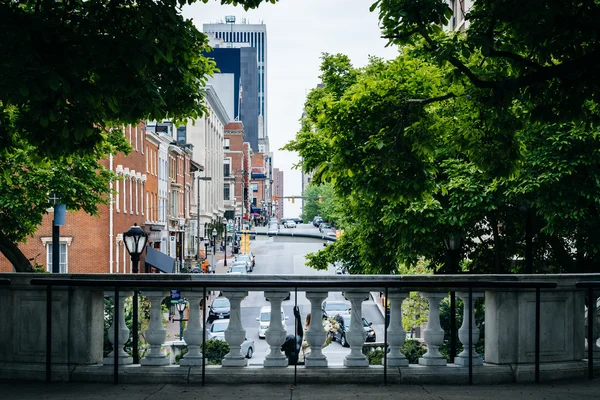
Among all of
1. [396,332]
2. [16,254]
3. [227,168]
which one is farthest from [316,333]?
[227,168]

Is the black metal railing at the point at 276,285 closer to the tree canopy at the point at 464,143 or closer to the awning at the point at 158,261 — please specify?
the tree canopy at the point at 464,143

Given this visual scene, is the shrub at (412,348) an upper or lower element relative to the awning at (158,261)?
upper

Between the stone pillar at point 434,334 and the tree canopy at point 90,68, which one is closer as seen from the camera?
the stone pillar at point 434,334

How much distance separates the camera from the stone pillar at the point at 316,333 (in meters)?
7.87

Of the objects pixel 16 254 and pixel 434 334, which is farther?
pixel 16 254

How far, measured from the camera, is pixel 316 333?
310 inches

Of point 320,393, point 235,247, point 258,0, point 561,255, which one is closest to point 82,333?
point 320,393

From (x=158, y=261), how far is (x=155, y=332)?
145 ft

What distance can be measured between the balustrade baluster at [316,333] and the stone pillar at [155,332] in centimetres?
147

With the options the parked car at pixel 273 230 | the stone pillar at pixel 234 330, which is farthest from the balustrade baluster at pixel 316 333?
the parked car at pixel 273 230

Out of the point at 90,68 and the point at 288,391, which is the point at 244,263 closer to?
the point at 90,68

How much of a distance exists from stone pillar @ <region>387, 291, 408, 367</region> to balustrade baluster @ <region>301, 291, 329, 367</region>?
2.22 ft

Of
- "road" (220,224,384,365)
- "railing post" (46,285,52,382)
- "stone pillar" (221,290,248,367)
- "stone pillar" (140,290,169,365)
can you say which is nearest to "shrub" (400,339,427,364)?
"road" (220,224,384,365)

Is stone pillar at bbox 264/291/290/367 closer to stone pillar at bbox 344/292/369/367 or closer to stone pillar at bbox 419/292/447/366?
stone pillar at bbox 344/292/369/367
